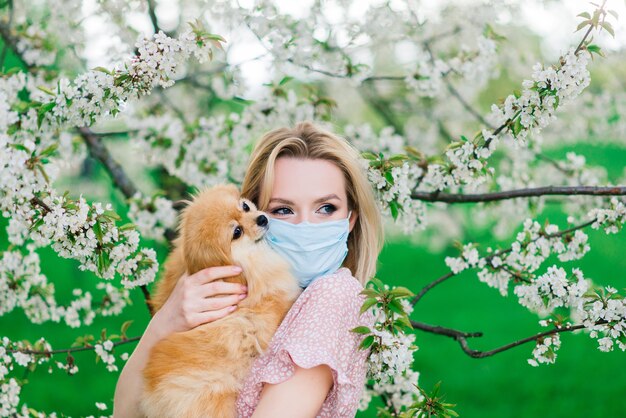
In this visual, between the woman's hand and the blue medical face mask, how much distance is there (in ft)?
0.87

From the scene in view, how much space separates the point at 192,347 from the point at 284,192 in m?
0.80

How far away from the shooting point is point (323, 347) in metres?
2.36

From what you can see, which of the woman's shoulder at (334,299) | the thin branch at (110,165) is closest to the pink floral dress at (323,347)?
the woman's shoulder at (334,299)

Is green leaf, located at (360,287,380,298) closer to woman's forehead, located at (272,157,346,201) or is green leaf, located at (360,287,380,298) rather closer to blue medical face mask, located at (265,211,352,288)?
blue medical face mask, located at (265,211,352,288)

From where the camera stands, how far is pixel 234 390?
2453 mm

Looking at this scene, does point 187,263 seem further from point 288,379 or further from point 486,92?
point 486,92

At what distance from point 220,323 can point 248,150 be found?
8.71ft

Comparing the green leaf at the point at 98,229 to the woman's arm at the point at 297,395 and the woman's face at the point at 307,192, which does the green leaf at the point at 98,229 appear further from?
the woman's arm at the point at 297,395

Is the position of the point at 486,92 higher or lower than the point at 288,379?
higher

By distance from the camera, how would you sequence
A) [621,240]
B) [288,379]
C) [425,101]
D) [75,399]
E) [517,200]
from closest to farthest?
1. [288,379]
2. [517,200]
3. [75,399]
4. [425,101]
5. [621,240]

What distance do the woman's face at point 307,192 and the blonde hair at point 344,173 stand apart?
0.05 meters

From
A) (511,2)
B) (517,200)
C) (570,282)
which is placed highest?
(511,2)

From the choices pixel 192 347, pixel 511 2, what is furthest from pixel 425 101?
pixel 192 347

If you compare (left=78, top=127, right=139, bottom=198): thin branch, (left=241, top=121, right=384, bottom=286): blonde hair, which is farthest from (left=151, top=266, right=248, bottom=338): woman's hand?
(left=78, top=127, right=139, bottom=198): thin branch
